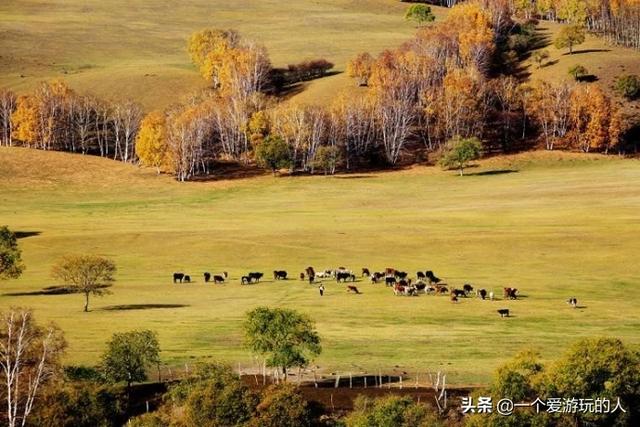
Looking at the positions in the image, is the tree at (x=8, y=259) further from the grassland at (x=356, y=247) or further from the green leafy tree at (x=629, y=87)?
the green leafy tree at (x=629, y=87)

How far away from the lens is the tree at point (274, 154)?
140 meters

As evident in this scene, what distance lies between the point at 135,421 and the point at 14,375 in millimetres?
6374

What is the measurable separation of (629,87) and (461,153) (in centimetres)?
4206

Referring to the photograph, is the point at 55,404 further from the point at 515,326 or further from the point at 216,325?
the point at 515,326

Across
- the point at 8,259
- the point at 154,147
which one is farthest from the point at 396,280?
the point at 154,147

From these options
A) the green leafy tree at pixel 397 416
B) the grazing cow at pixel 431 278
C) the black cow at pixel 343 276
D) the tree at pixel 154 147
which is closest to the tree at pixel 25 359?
the green leafy tree at pixel 397 416


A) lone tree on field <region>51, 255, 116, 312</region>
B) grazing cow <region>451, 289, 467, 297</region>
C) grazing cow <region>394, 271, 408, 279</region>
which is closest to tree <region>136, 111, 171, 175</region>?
lone tree on field <region>51, 255, 116, 312</region>

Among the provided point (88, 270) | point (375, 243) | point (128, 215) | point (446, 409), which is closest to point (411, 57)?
point (128, 215)

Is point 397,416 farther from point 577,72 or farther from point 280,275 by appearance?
point 577,72

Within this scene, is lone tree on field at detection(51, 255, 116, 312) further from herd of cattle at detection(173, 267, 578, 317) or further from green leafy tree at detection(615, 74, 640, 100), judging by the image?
green leafy tree at detection(615, 74, 640, 100)

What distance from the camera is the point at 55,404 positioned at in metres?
40.7

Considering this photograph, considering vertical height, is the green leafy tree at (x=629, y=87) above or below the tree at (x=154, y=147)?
above

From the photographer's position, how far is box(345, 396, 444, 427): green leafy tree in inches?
1503

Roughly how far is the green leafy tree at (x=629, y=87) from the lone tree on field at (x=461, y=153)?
3576 centimetres
